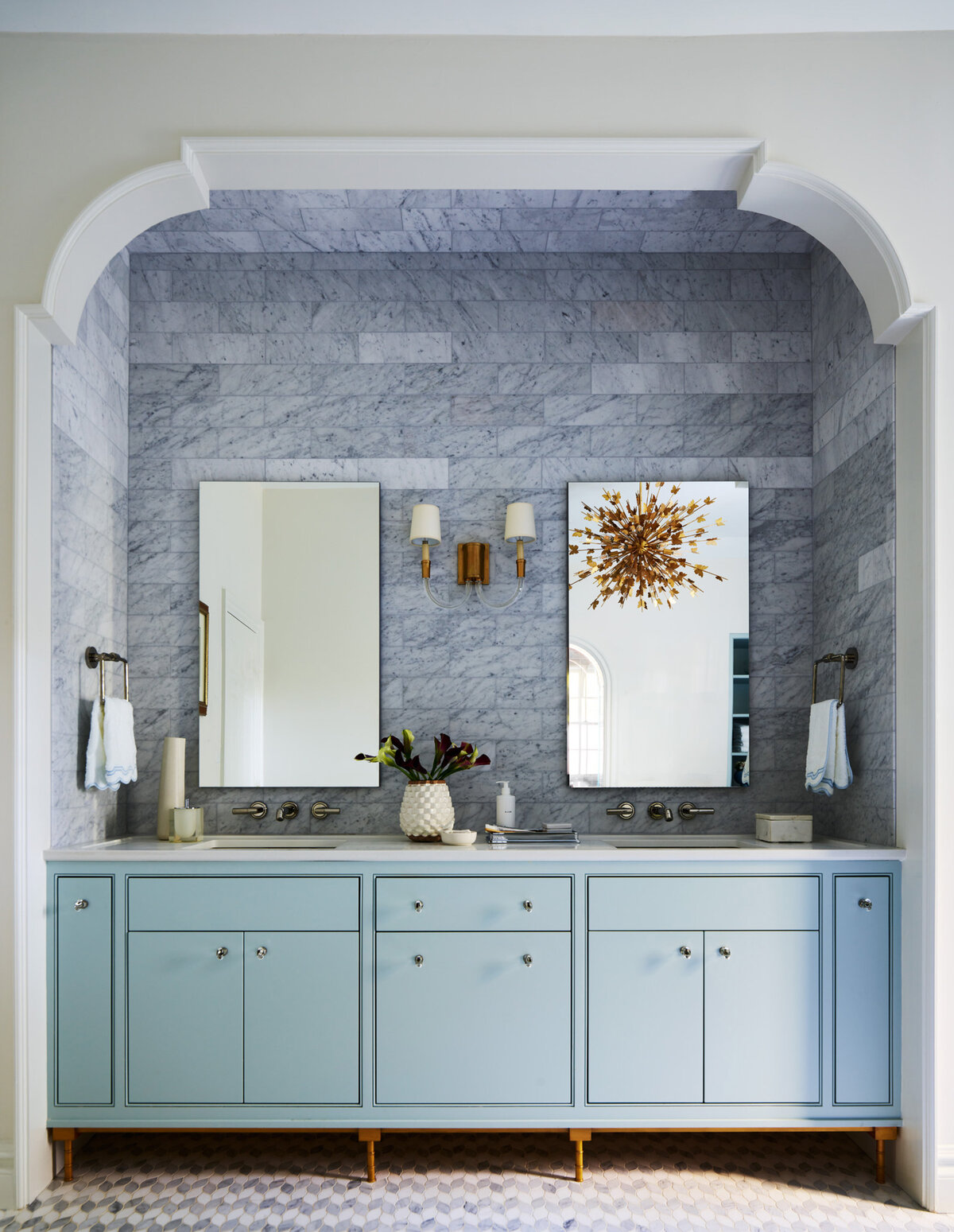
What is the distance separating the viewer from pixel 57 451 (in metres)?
2.91

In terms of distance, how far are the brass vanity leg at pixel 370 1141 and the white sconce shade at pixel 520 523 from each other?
190 centimetres

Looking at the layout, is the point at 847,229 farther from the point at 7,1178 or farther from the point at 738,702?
the point at 7,1178

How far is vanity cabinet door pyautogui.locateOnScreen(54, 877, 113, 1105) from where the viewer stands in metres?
2.80

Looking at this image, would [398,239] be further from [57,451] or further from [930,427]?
[930,427]

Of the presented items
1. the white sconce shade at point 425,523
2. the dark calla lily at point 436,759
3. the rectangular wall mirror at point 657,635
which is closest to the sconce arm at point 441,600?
the white sconce shade at point 425,523

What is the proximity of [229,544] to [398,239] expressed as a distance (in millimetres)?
1234

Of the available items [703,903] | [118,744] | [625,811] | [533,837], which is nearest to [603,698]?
[625,811]

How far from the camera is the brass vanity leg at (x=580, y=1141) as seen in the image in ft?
9.09

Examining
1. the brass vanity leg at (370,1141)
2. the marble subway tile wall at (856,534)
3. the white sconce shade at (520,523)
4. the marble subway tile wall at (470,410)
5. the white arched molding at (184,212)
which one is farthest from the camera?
the marble subway tile wall at (470,410)

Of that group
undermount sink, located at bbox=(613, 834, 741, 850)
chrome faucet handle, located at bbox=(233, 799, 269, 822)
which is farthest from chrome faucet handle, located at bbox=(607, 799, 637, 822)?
chrome faucet handle, located at bbox=(233, 799, 269, 822)

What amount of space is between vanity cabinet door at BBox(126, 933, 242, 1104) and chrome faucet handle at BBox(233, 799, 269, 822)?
66 cm

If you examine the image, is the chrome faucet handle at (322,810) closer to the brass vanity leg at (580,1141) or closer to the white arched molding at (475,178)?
the brass vanity leg at (580,1141)

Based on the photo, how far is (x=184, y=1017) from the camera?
2.83 meters

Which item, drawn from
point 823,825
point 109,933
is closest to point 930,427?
point 823,825
